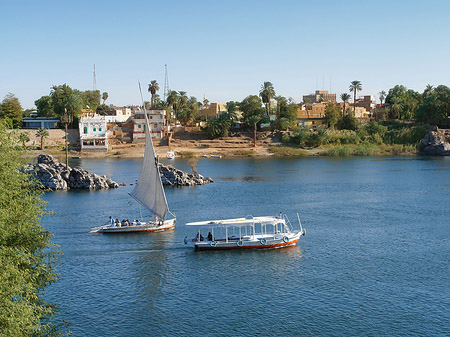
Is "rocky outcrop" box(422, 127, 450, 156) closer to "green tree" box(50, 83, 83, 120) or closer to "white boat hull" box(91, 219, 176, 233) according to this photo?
"green tree" box(50, 83, 83, 120)

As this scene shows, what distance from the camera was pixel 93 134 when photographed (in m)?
172

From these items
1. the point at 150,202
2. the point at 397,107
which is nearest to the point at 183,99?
the point at 397,107

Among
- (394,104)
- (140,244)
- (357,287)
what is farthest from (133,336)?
(394,104)

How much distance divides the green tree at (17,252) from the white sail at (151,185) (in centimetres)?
3167

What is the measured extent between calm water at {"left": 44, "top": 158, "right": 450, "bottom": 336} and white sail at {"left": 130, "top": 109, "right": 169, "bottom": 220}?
3.68m

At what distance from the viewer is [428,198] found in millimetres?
85688

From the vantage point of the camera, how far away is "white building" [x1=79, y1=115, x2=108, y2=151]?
170125mm

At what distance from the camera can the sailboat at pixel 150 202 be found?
63.5 m

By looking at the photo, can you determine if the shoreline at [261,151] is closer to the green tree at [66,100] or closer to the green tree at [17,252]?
the green tree at [66,100]

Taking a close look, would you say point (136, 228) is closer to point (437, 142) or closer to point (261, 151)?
point (261, 151)

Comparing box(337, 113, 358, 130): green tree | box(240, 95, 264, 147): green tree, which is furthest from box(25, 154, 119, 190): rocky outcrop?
box(337, 113, 358, 130): green tree

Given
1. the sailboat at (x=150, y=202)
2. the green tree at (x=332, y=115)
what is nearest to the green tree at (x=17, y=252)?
the sailboat at (x=150, y=202)

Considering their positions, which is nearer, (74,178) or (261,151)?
(74,178)

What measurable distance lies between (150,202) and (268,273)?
22.8 meters
